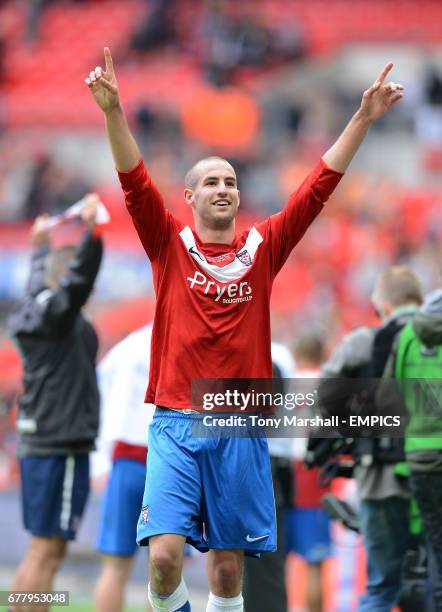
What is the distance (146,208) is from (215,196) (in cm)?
31

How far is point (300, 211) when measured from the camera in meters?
5.17

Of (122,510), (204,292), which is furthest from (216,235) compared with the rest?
(122,510)

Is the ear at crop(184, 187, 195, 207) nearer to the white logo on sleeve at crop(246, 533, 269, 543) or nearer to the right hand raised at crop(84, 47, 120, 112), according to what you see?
the right hand raised at crop(84, 47, 120, 112)

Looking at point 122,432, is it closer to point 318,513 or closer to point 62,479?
point 62,479

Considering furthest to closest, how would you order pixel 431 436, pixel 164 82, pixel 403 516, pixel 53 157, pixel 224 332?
1. pixel 164 82
2. pixel 53 157
3. pixel 403 516
4. pixel 431 436
5. pixel 224 332

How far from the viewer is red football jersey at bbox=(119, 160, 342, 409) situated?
16.2ft

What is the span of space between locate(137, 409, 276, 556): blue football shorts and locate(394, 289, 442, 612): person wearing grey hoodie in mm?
1121

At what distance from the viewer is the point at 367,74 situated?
2477 cm

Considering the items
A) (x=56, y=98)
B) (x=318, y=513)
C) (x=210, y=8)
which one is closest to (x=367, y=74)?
(x=210, y=8)

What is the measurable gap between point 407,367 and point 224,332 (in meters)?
1.44

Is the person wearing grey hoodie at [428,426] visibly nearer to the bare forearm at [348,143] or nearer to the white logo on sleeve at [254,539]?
Answer: the bare forearm at [348,143]

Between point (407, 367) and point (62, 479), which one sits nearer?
point (407, 367)

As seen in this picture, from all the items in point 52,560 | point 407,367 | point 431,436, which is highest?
point 407,367

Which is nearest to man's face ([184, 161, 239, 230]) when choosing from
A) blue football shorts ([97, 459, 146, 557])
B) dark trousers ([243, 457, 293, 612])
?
dark trousers ([243, 457, 293, 612])
